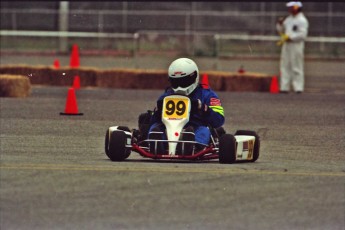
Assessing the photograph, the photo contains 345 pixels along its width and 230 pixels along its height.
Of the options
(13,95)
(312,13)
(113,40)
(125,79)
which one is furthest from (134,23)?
(13,95)

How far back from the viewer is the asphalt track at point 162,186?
9445mm

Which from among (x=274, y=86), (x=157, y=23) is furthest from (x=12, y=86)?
(x=157, y=23)

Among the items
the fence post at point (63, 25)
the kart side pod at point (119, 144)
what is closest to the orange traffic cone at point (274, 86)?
the kart side pod at point (119, 144)

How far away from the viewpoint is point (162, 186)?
10766mm

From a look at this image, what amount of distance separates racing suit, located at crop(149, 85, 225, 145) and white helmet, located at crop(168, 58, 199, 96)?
6cm

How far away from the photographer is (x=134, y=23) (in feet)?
151

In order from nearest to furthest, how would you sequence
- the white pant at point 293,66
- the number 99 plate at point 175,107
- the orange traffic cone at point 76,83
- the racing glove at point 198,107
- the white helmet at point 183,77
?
the number 99 plate at point 175,107 → the racing glove at point 198,107 → the white helmet at point 183,77 → the white pant at point 293,66 → the orange traffic cone at point 76,83

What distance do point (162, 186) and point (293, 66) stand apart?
1579 centimetres

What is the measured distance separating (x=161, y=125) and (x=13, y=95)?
33.8 feet

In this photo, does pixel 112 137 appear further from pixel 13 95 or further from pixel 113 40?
pixel 113 40

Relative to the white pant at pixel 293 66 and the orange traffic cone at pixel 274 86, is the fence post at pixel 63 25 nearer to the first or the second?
the orange traffic cone at pixel 274 86

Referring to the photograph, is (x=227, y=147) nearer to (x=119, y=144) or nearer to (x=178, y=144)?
(x=178, y=144)

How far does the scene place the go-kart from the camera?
12.7 metres

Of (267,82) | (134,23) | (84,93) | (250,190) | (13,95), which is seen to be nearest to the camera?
(250,190)
